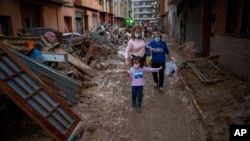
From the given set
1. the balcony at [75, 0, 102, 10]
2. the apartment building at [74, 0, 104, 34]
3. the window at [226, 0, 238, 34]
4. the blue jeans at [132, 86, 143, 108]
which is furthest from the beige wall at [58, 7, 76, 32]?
the blue jeans at [132, 86, 143, 108]

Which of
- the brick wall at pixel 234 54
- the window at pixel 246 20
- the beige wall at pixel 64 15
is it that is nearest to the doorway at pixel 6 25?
the beige wall at pixel 64 15

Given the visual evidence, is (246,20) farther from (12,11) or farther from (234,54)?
(12,11)

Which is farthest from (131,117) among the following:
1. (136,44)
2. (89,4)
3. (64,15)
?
(89,4)

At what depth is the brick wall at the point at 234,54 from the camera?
583 centimetres

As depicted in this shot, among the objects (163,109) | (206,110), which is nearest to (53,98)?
(163,109)

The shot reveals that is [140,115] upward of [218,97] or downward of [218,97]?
downward

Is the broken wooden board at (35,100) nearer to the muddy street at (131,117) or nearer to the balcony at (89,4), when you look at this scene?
the muddy street at (131,117)

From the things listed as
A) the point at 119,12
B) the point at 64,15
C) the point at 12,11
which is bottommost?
the point at 12,11

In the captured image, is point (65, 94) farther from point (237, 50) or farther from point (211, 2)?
point (211, 2)

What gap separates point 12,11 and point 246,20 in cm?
959

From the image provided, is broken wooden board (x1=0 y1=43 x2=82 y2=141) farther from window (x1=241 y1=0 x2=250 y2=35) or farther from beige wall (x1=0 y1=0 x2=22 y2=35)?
beige wall (x1=0 y1=0 x2=22 y2=35)

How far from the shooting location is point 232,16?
7.10 metres

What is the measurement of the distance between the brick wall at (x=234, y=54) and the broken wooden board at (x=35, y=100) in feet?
16.0

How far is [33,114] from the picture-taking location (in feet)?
9.98
